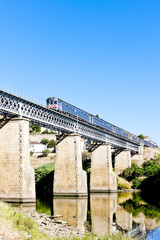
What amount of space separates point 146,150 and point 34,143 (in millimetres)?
36756

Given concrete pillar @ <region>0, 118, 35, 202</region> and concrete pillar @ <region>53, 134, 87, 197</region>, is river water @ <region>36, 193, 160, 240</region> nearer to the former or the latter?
concrete pillar @ <region>0, 118, 35, 202</region>

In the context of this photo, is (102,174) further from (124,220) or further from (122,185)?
(124,220)

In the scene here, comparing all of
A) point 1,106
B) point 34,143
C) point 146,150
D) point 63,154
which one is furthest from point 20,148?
point 34,143

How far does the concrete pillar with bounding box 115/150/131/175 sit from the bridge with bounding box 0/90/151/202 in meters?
→ 0.90

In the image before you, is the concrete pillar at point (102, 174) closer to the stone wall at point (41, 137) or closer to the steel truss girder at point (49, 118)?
the steel truss girder at point (49, 118)

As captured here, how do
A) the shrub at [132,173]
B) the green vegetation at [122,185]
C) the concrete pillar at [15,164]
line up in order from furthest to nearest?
1. the shrub at [132,173]
2. the green vegetation at [122,185]
3. the concrete pillar at [15,164]

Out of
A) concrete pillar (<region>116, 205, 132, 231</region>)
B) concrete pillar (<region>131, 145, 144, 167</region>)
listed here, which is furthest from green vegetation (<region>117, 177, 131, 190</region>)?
concrete pillar (<region>116, 205, 132, 231</region>)

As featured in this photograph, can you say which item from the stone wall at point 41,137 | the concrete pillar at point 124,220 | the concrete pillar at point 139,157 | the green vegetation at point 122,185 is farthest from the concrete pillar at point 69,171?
the stone wall at point 41,137

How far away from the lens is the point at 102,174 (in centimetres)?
5212

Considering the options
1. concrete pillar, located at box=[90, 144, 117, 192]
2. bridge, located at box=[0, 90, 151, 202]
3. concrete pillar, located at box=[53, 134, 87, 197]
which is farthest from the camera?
concrete pillar, located at box=[90, 144, 117, 192]

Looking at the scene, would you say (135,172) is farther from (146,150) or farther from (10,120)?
(10,120)

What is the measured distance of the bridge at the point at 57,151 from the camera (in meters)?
30.6

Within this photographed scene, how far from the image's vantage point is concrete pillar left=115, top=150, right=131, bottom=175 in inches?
2768

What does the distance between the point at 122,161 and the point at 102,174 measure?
2017cm
